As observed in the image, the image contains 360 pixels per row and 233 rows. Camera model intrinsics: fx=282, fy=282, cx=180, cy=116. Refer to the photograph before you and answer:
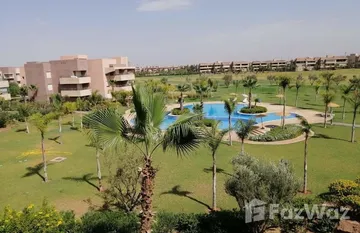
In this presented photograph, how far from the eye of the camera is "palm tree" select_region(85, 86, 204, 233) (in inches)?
257

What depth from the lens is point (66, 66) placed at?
2079 inches

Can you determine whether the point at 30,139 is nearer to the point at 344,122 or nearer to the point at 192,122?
the point at 192,122

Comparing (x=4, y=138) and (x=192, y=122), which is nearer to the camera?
(x=192, y=122)

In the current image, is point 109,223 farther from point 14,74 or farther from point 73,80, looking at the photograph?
point 14,74

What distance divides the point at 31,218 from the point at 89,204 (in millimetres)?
6323

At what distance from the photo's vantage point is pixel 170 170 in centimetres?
1984

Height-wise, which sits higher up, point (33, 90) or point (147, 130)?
point (147, 130)

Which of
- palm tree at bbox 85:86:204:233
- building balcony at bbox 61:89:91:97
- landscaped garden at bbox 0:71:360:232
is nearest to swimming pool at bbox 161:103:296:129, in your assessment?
landscaped garden at bbox 0:71:360:232

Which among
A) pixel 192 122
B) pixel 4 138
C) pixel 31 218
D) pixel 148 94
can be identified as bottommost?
pixel 4 138

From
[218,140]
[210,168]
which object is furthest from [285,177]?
[210,168]

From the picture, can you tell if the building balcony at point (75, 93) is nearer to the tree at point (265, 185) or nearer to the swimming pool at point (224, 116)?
the swimming pool at point (224, 116)

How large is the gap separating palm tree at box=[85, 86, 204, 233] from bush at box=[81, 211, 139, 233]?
413 cm

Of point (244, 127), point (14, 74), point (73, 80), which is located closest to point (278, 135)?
point (244, 127)
